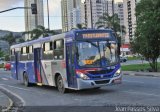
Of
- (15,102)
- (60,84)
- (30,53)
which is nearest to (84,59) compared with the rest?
(60,84)

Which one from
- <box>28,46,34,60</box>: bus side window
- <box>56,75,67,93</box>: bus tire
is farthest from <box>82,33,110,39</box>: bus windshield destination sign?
<box>28,46,34,60</box>: bus side window

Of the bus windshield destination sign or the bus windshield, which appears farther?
the bus windshield destination sign

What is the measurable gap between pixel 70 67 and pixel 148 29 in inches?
682

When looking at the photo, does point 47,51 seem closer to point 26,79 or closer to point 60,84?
point 60,84

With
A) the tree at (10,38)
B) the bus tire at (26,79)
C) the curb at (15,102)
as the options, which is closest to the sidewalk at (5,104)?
the curb at (15,102)

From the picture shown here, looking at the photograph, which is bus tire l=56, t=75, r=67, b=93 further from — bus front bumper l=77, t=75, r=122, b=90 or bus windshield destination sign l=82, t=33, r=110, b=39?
bus windshield destination sign l=82, t=33, r=110, b=39

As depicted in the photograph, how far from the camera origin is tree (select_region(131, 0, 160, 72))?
35.6 meters

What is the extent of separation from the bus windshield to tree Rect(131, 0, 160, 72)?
1640 centimetres

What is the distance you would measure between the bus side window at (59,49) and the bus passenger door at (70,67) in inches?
→ 24.0

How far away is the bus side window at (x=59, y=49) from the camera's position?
2077 cm

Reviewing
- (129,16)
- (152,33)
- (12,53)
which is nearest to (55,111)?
(12,53)

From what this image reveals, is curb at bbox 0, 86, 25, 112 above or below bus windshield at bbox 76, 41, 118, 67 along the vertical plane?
below

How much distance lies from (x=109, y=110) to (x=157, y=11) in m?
23.6

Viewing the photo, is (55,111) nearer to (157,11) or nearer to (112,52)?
(112,52)
